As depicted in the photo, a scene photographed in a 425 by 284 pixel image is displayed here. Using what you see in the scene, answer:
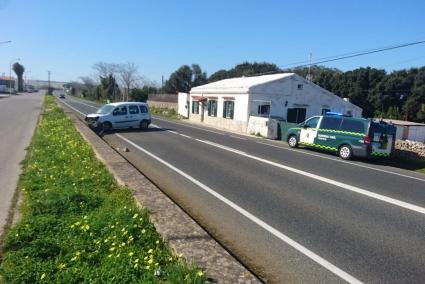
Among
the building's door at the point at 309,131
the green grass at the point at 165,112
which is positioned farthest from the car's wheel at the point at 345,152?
the green grass at the point at 165,112

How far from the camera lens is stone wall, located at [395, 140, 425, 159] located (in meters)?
19.2

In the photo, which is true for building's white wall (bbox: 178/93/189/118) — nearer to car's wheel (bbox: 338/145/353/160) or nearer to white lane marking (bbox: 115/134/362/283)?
car's wheel (bbox: 338/145/353/160)

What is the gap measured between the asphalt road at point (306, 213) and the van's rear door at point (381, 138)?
3.32 meters

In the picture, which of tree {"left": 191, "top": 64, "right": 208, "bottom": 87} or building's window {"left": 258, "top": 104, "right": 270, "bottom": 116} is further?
tree {"left": 191, "top": 64, "right": 208, "bottom": 87}

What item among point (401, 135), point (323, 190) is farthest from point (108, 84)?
point (323, 190)

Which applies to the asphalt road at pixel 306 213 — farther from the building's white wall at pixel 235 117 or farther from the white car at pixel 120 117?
the building's white wall at pixel 235 117

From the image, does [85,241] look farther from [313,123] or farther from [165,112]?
[165,112]

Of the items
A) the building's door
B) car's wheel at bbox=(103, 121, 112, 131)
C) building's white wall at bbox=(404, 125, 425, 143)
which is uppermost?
the building's door

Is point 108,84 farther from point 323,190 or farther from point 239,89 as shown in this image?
point 323,190

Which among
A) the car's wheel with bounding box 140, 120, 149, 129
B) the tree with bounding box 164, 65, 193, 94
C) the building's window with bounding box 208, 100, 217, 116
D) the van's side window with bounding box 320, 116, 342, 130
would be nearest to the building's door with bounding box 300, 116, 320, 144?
the van's side window with bounding box 320, 116, 342, 130

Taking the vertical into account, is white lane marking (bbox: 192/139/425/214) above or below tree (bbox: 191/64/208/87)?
below

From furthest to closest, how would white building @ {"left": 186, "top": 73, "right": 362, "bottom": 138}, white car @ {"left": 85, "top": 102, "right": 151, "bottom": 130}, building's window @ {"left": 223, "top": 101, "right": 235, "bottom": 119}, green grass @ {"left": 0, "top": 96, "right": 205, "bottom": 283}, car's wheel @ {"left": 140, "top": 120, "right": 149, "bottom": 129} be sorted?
building's window @ {"left": 223, "top": 101, "right": 235, "bottom": 119} → white building @ {"left": 186, "top": 73, "right": 362, "bottom": 138} → car's wheel @ {"left": 140, "top": 120, "right": 149, "bottom": 129} → white car @ {"left": 85, "top": 102, "right": 151, "bottom": 130} → green grass @ {"left": 0, "top": 96, "right": 205, "bottom": 283}

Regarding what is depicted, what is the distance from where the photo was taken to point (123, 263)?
4.76 m

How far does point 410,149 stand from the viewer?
66.2 feet
